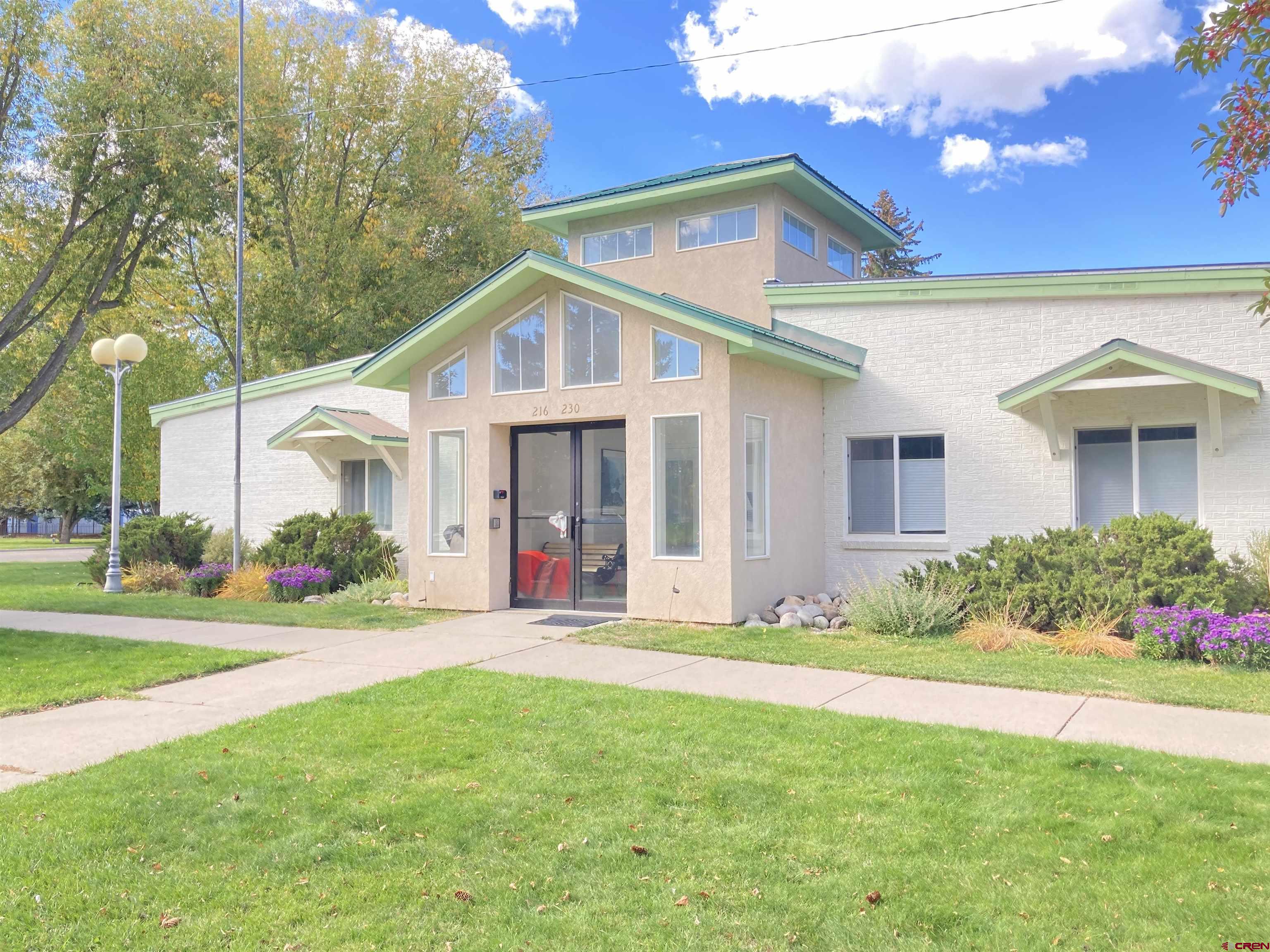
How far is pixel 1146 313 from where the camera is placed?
1260 centimetres

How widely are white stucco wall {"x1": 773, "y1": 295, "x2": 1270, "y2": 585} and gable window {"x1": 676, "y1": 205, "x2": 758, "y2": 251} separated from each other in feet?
7.28

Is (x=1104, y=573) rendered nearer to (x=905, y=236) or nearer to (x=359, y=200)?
(x=359, y=200)

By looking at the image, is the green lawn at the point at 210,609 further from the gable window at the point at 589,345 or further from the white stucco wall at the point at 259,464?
the gable window at the point at 589,345

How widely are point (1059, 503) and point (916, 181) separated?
3280cm

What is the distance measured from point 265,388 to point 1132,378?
1665 cm

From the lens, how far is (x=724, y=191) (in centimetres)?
1666

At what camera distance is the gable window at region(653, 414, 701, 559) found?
12242 mm

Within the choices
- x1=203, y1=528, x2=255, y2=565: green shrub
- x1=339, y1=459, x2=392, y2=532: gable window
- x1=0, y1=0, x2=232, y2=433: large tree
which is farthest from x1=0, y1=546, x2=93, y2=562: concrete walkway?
x1=339, y1=459, x2=392, y2=532: gable window

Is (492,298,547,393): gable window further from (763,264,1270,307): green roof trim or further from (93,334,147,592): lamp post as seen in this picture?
(93,334,147,592): lamp post

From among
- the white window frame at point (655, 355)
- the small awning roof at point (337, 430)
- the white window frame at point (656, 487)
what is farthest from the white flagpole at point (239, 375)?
the white window frame at point (656, 487)

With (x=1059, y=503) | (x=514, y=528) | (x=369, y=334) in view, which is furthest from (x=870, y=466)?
(x=369, y=334)

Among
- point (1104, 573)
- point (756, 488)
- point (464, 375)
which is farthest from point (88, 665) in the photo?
point (1104, 573)

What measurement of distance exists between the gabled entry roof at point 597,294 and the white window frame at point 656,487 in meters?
1.19

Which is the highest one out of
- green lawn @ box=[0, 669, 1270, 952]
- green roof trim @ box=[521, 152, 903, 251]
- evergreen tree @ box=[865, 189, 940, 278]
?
evergreen tree @ box=[865, 189, 940, 278]
